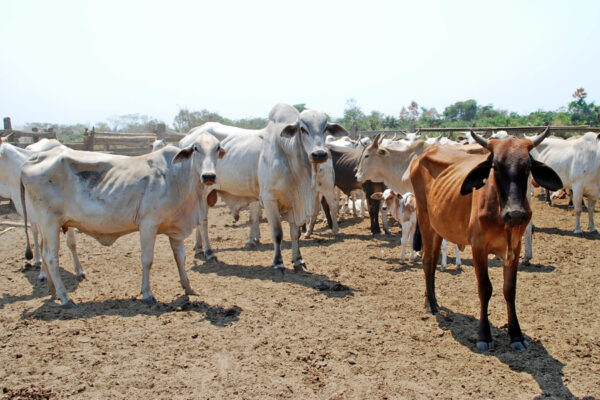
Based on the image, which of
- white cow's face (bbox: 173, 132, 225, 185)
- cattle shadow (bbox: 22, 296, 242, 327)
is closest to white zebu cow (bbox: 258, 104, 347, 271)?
white cow's face (bbox: 173, 132, 225, 185)

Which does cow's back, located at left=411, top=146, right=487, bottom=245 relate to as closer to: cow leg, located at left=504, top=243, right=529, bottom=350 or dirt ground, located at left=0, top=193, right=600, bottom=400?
cow leg, located at left=504, top=243, right=529, bottom=350

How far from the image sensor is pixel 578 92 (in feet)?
90.3

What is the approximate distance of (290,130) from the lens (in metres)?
7.36

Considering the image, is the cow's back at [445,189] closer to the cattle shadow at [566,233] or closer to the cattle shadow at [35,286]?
the cattle shadow at [35,286]

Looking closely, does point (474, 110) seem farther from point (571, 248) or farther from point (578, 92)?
point (571, 248)

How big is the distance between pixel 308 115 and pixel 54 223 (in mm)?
3656

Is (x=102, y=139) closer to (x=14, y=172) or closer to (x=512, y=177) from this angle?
(x=14, y=172)

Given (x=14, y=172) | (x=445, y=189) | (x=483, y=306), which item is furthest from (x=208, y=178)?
(x=14, y=172)

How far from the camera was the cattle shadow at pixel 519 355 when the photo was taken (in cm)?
394

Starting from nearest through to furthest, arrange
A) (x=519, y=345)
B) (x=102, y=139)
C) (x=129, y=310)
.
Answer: (x=519, y=345), (x=129, y=310), (x=102, y=139)

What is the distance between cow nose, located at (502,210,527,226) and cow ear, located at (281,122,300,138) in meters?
3.91

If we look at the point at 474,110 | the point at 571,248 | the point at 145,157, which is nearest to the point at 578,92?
the point at 474,110

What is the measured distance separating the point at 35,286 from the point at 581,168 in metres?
10.3

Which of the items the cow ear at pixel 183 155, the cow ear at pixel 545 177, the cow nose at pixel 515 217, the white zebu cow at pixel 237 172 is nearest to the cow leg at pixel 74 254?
the white zebu cow at pixel 237 172
